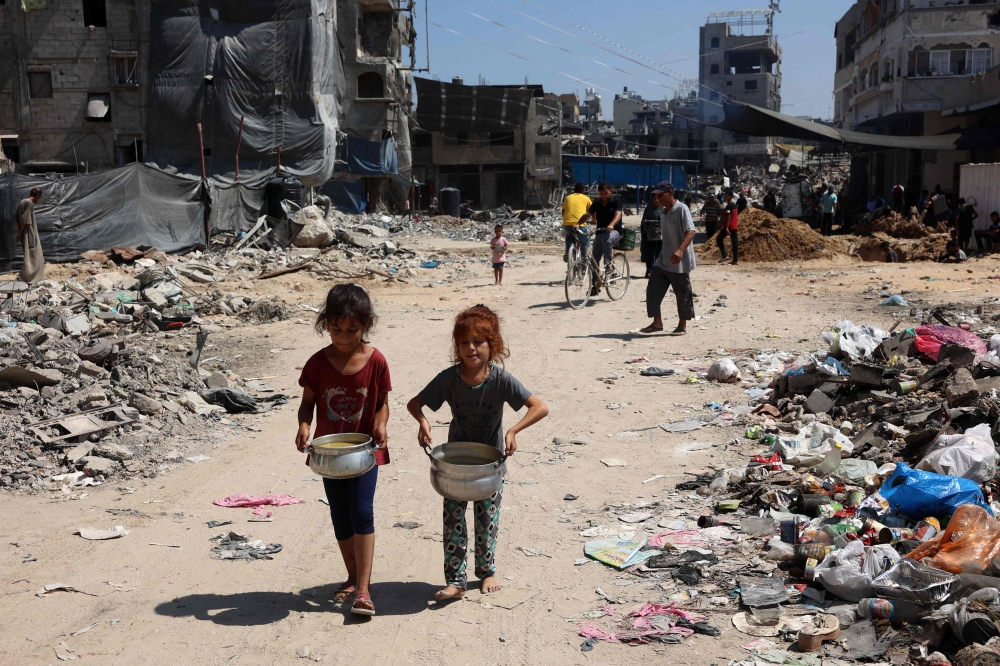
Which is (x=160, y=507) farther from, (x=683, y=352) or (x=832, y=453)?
(x=683, y=352)

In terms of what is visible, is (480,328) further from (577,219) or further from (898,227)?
(898,227)

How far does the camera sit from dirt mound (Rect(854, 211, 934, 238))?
2331cm

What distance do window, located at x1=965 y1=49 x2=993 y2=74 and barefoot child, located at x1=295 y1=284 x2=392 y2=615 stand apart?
4441 centimetres

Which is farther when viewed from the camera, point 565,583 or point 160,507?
point 160,507

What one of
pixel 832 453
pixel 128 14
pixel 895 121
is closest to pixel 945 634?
pixel 832 453

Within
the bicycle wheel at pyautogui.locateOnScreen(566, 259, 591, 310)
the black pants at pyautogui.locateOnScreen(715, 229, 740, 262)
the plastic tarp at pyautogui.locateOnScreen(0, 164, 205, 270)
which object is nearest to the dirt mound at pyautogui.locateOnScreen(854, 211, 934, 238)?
the black pants at pyautogui.locateOnScreen(715, 229, 740, 262)

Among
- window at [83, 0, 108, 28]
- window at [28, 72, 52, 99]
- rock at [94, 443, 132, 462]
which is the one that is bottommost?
rock at [94, 443, 132, 462]

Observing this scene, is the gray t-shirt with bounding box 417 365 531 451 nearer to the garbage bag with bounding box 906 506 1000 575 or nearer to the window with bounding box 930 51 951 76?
the garbage bag with bounding box 906 506 1000 575

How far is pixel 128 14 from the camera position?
35.1 m

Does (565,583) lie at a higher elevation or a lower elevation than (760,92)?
lower

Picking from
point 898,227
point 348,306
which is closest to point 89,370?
point 348,306

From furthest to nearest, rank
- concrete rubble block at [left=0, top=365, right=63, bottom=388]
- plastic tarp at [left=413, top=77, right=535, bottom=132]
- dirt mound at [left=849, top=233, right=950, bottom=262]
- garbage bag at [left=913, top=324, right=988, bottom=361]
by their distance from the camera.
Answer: plastic tarp at [left=413, top=77, right=535, bottom=132], dirt mound at [left=849, top=233, right=950, bottom=262], garbage bag at [left=913, top=324, right=988, bottom=361], concrete rubble block at [left=0, top=365, right=63, bottom=388]

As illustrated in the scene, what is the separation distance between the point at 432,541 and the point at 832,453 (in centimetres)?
262

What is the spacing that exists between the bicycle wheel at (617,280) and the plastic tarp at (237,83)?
812 inches
